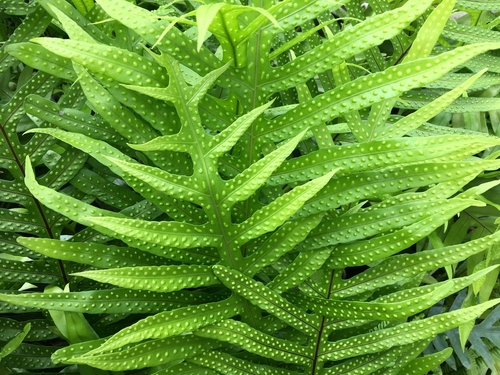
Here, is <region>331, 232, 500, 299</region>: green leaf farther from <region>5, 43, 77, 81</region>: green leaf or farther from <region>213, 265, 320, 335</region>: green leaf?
<region>5, 43, 77, 81</region>: green leaf

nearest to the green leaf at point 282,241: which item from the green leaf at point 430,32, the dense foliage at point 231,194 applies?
the dense foliage at point 231,194

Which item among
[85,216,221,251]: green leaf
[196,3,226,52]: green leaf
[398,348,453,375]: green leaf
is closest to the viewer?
[196,3,226,52]: green leaf

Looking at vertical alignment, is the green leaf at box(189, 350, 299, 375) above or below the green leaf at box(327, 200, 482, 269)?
below

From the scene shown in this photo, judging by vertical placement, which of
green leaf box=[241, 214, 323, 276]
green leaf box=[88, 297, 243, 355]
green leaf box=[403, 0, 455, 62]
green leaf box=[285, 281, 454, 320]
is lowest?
green leaf box=[285, 281, 454, 320]

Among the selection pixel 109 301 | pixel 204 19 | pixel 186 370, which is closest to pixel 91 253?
pixel 109 301

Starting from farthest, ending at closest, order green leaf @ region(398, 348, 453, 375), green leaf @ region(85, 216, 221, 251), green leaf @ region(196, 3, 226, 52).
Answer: green leaf @ region(398, 348, 453, 375) → green leaf @ region(85, 216, 221, 251) → green leaf @ region(196, 3, 226, 52)

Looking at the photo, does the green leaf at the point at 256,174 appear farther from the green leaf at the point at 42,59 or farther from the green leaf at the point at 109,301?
the green leaf at the point at 42,59

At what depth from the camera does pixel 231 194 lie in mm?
497

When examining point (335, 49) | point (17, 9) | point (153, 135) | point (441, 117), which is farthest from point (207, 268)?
point (441, 117)

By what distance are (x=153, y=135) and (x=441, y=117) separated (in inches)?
23.3

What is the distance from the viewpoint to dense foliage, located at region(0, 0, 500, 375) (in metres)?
0.47

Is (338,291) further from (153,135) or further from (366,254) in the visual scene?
(153,135)

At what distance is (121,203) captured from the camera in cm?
64

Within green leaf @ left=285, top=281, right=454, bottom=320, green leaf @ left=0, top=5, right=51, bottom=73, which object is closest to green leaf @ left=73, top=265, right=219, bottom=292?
green leaf @ left=285, top=281, right=454, bottom=320
